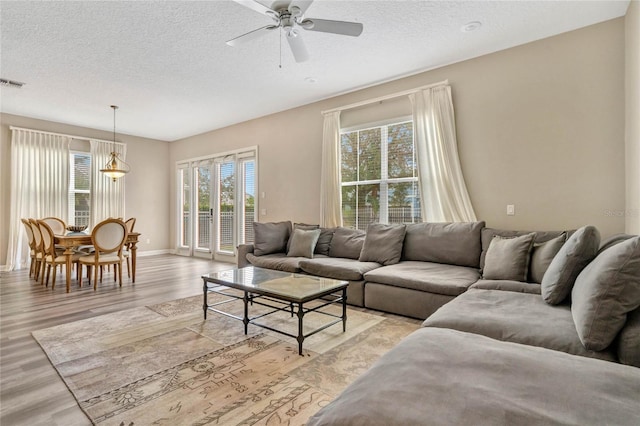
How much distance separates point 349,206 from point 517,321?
337cm

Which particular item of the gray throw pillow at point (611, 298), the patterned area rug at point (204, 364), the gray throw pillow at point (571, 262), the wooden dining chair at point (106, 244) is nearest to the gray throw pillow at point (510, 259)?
the gray throw pillow at point (571, 262)

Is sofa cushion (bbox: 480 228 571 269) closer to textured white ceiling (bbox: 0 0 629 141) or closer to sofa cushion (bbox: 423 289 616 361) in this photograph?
sofa cushion (bbox: 423 289 616 361)

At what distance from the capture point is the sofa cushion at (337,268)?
364 centimetres

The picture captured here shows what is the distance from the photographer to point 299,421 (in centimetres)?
166

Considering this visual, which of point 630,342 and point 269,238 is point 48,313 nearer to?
point 269,238

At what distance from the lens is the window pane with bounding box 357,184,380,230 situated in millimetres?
4742

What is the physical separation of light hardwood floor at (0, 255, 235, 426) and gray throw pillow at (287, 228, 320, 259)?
1390 mm

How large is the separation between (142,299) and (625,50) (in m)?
5.68

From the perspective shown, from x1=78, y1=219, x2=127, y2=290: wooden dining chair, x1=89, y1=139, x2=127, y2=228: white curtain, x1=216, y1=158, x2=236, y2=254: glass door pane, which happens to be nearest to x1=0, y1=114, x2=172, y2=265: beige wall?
x1=89, y1=139, x2=127, y2=228: white curtain

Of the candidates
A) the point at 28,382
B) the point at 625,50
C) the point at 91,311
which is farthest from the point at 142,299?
the point at 625,50

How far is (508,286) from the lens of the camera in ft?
8.50

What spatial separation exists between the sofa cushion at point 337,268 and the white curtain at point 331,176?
1.04 meters

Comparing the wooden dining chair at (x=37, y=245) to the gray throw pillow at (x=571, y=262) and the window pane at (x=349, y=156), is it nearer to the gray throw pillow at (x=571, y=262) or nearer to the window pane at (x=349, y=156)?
the window pane at (x=349, y=156)

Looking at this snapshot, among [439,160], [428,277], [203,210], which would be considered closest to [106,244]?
[203,210]
